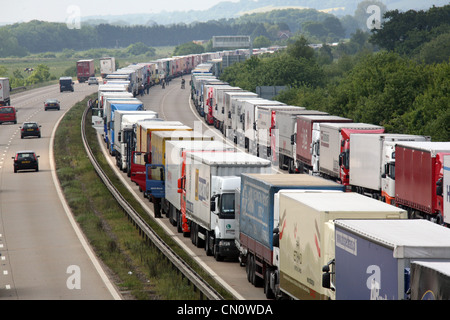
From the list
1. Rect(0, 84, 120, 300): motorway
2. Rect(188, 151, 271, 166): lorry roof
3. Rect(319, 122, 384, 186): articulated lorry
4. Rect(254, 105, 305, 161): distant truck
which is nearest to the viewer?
Rect(0, 84, 120, 300): motorway

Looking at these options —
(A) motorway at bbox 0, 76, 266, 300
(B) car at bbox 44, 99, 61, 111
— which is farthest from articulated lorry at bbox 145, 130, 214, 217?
(B) car at bbox 44, 99, 61, 111

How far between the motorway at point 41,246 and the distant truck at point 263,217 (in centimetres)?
401

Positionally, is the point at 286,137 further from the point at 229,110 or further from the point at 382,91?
the point at 382,91

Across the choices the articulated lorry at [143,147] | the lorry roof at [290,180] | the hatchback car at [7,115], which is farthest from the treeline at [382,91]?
the lorry roof at [290,180]

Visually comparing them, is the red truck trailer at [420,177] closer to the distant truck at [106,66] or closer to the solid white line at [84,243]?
the solid white line at [84,243]

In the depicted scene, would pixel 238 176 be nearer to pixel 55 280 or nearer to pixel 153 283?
pixel 153 283

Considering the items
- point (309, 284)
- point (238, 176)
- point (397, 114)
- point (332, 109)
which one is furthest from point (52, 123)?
point (309, 284)

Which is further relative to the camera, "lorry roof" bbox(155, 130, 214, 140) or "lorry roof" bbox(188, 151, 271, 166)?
"lorry roof" bbox(155, 130, 214, 140)

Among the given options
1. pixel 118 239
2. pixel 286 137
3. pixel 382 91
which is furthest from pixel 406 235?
pixel 382 91

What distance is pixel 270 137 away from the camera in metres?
59.9

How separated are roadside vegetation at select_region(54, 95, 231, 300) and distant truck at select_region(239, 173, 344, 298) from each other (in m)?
1.31

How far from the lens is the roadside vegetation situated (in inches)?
1054

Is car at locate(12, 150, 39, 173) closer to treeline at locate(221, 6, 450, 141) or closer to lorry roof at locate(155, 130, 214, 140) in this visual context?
lorry roof at locate(155, 130, 214, 140)

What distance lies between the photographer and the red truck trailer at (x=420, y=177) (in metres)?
30.3
